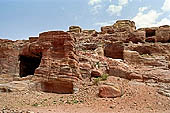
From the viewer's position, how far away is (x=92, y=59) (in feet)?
46.2

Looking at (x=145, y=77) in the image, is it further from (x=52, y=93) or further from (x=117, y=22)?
(x=117, y=22)

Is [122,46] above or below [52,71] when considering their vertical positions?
above

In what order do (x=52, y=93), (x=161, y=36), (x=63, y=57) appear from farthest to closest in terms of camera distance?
(x=161, y=36), (x=63, y=57), (x=52, y=93)

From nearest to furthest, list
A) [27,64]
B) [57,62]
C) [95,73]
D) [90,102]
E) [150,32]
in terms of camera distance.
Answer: [90,102] → [57,62] → [95,73] → [27,64] → [150,32]

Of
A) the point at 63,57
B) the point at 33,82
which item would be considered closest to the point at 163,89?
the point at 63,57

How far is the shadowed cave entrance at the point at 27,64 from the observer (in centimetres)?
1603

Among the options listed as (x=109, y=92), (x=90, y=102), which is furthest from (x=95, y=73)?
(x=90, y=102)

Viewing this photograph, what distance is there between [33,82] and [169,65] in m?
11.2

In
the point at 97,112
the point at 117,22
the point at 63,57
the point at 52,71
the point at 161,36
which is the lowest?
the point at 97,112

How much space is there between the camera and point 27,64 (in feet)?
55.1

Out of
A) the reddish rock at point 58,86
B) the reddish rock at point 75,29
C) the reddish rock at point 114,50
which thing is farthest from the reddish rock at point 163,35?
the reddish rock at point 75,29

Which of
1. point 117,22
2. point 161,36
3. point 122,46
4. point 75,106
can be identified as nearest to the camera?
point 75,106

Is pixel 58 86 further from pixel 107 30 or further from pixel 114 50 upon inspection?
pixel 107 30

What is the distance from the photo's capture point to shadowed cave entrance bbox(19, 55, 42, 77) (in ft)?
52.6
